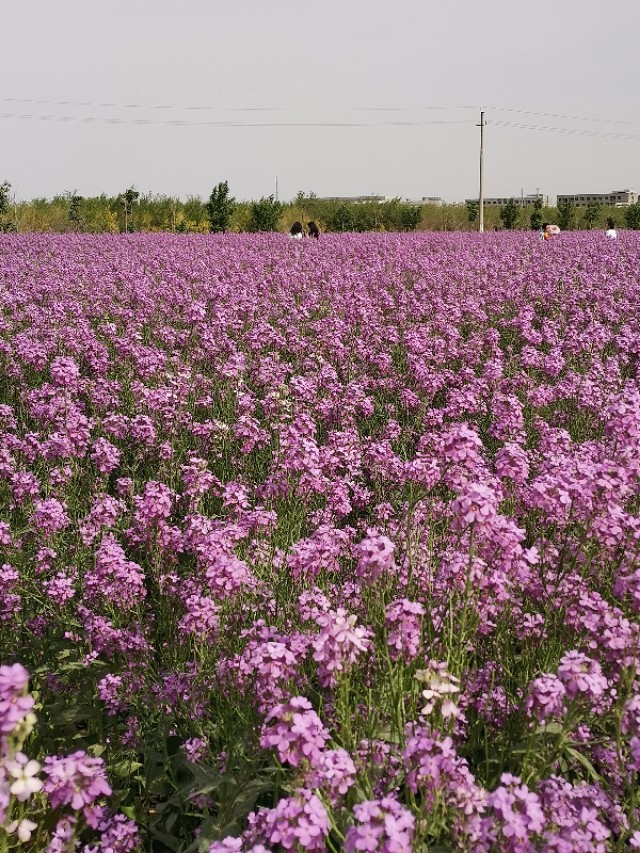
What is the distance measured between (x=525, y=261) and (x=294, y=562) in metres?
15.0

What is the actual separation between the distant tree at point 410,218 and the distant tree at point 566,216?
11.5 metres

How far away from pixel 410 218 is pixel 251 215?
422 inches

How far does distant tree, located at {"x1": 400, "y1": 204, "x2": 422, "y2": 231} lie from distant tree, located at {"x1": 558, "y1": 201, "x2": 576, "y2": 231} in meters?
11.5

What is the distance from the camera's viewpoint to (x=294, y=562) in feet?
10.5

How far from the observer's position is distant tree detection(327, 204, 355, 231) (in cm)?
4912

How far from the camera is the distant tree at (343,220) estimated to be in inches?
1934

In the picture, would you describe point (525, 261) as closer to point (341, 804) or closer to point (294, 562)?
point (294, 562)

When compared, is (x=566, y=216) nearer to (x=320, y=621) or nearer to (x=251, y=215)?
(x=251, y=215)

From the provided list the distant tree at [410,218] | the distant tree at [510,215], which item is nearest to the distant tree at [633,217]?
the distant tree at [510,215]

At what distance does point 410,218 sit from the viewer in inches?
1964

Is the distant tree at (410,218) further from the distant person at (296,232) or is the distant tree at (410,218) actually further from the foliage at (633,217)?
the distant person at (296,232)

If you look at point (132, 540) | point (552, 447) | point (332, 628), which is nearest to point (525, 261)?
point (552, 447)

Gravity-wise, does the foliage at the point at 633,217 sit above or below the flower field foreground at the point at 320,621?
above

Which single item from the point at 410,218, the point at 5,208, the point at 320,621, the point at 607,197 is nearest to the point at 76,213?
the point at 5,208
